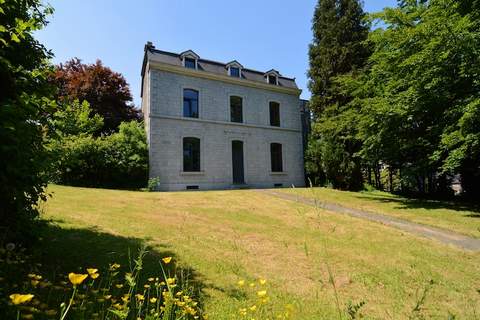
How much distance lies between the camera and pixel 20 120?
9.58 feet

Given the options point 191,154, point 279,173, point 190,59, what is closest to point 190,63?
point 190,59

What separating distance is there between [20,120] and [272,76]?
68.3 feet

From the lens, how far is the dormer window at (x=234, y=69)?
20.0 m

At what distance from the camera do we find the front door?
1952cm

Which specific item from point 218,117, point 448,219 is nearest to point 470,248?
point 448,219

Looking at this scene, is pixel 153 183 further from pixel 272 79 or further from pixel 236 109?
pixel 272 79

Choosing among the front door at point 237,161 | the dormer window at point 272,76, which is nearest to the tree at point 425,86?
the front door at point 237,161

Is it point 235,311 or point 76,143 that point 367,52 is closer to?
point 76,143

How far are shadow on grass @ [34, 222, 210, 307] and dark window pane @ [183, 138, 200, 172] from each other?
12.3m

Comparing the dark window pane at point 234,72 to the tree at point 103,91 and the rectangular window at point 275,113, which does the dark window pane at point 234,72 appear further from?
the tree at point 103,91

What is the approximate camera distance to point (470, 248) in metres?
6.32

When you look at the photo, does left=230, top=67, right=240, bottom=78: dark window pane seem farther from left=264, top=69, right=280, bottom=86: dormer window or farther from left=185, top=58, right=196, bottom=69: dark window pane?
left=185, top=58, right=196, bottom=69: dark window pane

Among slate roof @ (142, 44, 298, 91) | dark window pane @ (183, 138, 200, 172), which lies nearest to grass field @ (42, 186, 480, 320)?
dark window pane @ (183, 138, 200, 172)

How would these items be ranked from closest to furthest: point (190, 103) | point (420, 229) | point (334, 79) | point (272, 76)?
point (420, 229) → point (190, 103) → point (334, 79) → point (272, 76)
